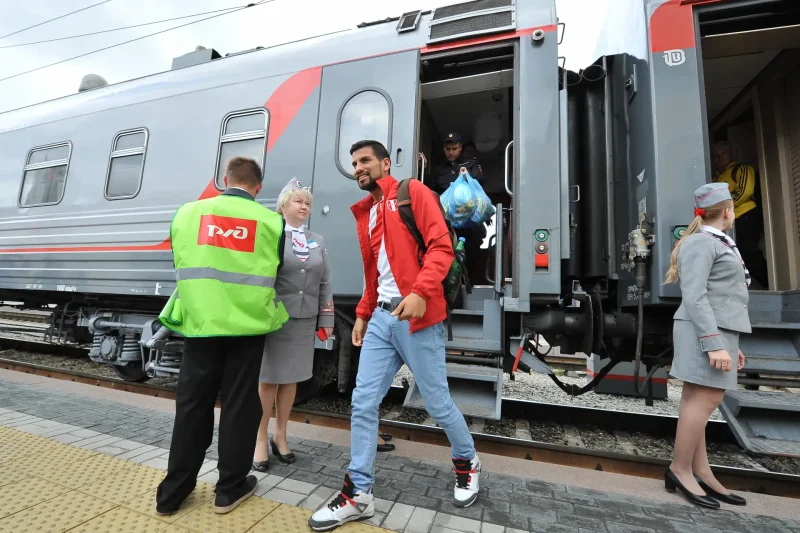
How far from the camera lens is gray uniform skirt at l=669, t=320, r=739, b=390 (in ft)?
7.28

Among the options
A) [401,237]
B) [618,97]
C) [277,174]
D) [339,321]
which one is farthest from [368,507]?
[618,97]

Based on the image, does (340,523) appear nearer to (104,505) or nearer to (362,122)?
(104,505)

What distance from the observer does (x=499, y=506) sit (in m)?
2.14

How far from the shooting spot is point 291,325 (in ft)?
8.46

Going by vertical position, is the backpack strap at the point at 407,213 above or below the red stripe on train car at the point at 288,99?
below

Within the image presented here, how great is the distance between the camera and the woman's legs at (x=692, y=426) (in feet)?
7.52

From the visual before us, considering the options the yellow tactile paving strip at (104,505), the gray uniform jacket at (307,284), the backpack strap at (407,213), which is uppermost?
the backpack strap at (407,213)

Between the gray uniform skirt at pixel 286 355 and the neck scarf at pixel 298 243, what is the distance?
16.3 inches

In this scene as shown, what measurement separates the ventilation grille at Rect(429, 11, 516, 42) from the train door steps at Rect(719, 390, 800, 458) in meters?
3.19

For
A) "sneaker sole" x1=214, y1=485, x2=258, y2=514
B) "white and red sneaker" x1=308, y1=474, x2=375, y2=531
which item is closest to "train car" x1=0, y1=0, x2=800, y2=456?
"white and red sneaker" x1=308, y1=474, x2=375, y2=531

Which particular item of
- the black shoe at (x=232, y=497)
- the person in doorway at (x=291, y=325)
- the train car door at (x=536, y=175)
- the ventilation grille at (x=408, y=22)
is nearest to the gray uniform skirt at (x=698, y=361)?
the train car door at (x=536, y=175)

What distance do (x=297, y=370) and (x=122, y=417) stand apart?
6.21 feet

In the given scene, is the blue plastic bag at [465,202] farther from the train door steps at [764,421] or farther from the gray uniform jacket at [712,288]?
the train door steps at [764,421]

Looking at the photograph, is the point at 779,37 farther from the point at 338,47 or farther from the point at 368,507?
the point at 368,507
